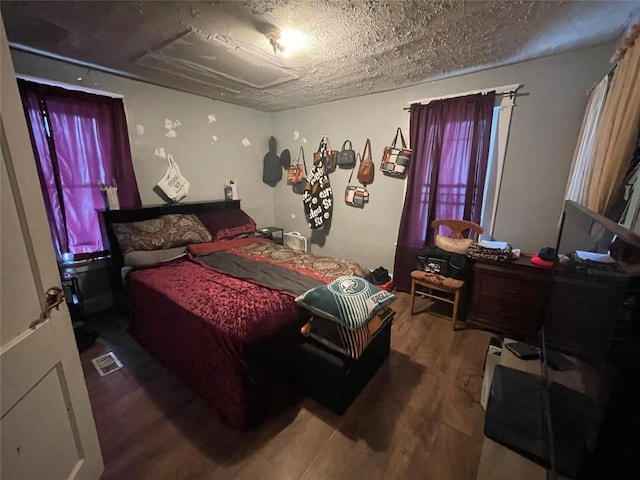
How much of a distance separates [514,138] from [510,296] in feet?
4.66

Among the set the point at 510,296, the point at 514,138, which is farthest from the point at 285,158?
the point at 510,296

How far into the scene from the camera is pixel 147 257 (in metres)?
2.32

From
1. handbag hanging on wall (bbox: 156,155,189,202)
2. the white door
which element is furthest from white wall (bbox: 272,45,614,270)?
the white door

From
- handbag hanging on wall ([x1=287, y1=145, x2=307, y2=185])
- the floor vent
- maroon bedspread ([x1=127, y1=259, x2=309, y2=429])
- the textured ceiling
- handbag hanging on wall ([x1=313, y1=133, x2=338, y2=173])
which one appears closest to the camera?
maroon bedspread ([x1=127, y1=259, x2=309, y2=429])

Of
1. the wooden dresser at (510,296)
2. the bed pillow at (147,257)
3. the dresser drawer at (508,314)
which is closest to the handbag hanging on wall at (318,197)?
the bed pillow at (147,257)

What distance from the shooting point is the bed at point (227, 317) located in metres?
1.44

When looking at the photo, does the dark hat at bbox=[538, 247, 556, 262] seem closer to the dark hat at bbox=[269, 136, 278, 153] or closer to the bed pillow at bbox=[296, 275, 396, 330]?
the bed pillow at bbox=[296, 275, 396, 330]

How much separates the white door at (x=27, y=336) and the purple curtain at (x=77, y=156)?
1.91 meters

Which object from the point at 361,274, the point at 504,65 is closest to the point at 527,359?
the point at 361,274

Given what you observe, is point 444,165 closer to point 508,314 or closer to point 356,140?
point 356,140

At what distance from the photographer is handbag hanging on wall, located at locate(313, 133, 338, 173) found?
349 cm

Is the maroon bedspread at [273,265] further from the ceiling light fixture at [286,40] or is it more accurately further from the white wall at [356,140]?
the ceiling light fixture at [286,40]

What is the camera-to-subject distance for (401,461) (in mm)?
1312

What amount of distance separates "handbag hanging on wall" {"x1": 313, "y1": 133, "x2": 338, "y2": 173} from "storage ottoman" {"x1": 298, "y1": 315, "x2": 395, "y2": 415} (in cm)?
242
